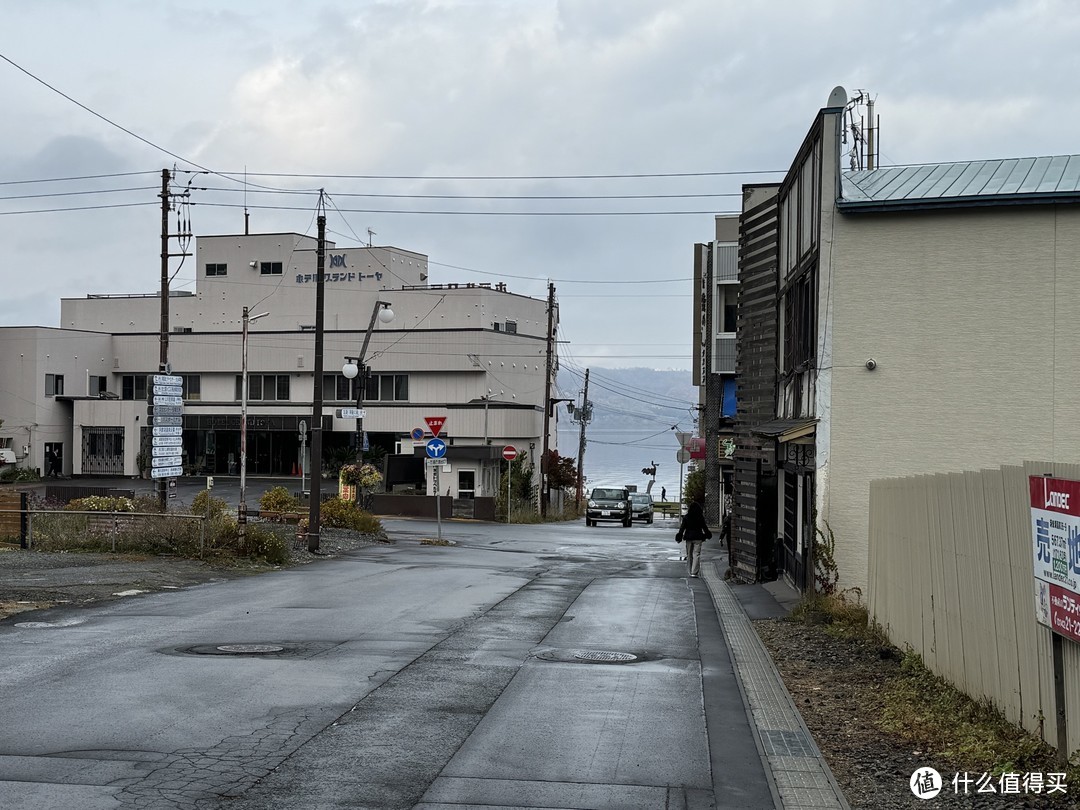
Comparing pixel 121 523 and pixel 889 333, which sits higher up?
pixel 889 333

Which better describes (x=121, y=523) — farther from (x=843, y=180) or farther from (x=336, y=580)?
(x=843, y=180)

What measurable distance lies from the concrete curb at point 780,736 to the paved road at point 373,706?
146 mm

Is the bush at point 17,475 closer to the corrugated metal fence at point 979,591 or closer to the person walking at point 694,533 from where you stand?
the person walking at point 694,533

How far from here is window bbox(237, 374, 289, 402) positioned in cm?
7069

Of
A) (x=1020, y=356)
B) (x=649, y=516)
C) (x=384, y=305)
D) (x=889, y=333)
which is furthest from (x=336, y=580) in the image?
(x=649, y=516)

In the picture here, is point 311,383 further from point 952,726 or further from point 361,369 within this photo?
point 952,726

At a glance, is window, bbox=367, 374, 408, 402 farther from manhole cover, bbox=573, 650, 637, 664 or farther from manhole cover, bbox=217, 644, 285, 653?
manhole cover, bbox=573, 650, 637, 664

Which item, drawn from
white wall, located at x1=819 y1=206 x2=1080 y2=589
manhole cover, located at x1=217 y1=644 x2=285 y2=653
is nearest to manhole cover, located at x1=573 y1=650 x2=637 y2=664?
manhole cover, located at x1=217 y1=644 x2=285 y2=653

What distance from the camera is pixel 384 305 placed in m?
44.7

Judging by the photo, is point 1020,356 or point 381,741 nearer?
point 381,741

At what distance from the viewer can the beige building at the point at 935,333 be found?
732 inches

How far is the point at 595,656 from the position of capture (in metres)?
13.7

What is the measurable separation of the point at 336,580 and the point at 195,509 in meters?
8.60

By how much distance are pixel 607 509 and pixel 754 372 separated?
28907 millimetres
